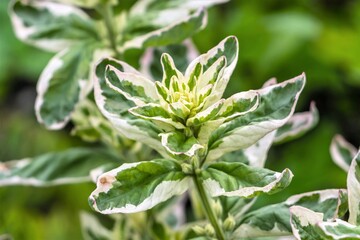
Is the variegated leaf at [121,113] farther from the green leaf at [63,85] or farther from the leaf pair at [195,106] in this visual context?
the green leaf at [63,85]

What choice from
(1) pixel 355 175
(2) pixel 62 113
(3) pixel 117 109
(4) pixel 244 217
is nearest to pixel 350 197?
(1) pixel 355 175

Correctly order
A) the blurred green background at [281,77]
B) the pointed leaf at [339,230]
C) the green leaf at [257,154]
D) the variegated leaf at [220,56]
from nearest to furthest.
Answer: the pointed leaf at [339,230] < the variegated leaf at [220,56] < the green leaf at [257,154] < the blurred green background at [281,77]

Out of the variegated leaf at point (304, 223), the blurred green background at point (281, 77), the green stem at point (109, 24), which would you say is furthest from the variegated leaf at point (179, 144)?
the blurred green background at point (281, 77)

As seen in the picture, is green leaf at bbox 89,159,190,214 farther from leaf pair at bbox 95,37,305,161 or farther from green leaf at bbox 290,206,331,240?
green leaf at bbox 290,206,331,240

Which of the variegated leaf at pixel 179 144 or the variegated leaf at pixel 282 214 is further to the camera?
the variegated leaf at pixel 282 214

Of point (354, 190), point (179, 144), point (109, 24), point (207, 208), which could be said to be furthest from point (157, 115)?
point (109, 24)

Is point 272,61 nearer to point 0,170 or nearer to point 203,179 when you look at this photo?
point 0,170

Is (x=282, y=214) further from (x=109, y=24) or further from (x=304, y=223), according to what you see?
(x=109, y=24)
